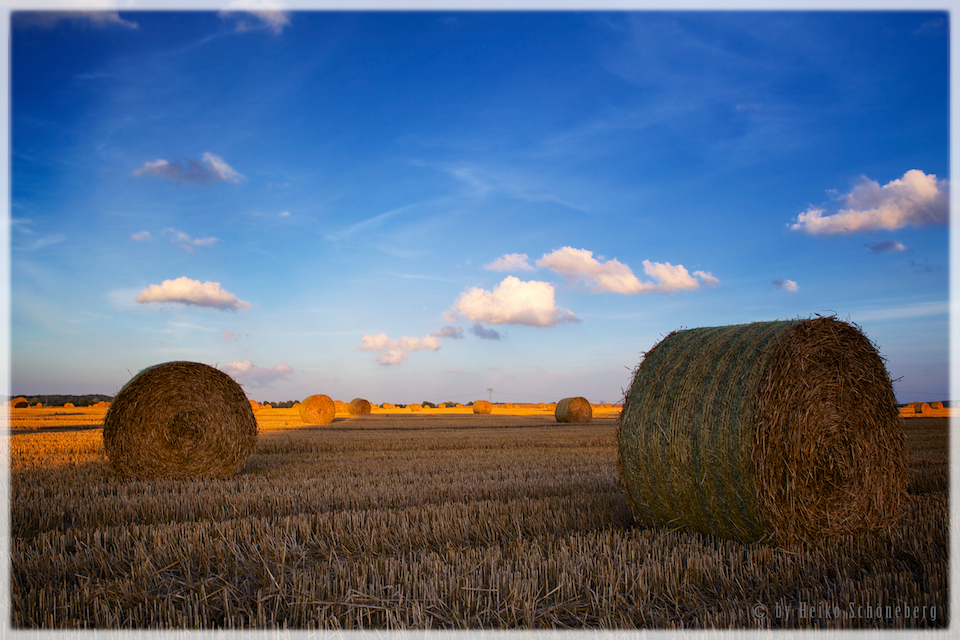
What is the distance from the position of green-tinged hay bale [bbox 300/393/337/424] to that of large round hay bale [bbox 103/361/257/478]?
48.2 ft

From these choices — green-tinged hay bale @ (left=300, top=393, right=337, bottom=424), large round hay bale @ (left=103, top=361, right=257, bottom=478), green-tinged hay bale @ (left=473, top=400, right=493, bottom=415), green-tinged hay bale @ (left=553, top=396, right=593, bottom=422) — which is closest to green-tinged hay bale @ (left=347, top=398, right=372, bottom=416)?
green-tinged hay bale @ (left=473, top=400, right=493, bottom=415)

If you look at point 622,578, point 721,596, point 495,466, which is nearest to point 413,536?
point 622,578

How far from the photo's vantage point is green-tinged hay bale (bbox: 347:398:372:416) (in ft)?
106

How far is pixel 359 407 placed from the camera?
3241cm

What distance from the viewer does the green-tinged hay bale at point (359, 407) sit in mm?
32250

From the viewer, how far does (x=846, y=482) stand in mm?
4840

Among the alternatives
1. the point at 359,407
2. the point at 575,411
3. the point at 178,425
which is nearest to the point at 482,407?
the point at 359,407

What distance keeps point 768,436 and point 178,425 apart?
7.44m

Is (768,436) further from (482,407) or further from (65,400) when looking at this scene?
(65,400)

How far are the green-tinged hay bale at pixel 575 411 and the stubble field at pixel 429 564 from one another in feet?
52.7

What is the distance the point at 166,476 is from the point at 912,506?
8.70m

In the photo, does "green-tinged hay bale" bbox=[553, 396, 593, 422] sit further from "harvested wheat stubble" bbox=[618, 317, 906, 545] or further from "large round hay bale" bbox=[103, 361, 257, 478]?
"harvested wheat stubble" bbox=[618, 317, 906, 545]

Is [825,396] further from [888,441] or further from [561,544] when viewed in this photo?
[561,544]

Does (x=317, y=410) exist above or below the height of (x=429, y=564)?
below
